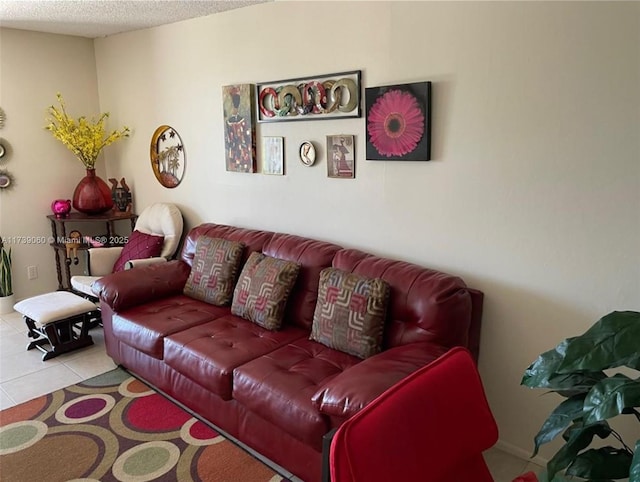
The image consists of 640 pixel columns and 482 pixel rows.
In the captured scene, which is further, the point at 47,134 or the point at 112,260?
the point at 47,134

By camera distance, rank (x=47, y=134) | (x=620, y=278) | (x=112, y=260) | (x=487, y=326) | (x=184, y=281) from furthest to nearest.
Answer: (x=47, y=134) < (x=112, y=260) < (x=184, y=281) < (x=487, y=326) < (x=620, y=278)

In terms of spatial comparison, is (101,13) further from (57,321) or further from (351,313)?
(351,313)

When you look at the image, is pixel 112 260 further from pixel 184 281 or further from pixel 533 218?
pixel 533 218

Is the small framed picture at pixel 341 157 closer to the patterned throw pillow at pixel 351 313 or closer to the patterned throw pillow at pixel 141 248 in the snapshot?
the patterned throw pillow at pixel 351 313

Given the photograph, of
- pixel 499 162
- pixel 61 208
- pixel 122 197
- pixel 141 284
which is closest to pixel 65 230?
pixel 61 208

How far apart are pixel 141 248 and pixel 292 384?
2.23 metres

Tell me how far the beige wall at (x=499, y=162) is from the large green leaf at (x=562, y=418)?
867mm

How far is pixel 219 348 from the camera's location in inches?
97.7

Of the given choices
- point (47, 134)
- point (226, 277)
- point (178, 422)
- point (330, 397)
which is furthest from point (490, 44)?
point (47, 134)

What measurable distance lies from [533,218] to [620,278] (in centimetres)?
42

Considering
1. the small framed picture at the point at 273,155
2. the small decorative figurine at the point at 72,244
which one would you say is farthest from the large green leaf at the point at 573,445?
the small decorative figurine at the point at 72,244

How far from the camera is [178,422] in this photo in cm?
263

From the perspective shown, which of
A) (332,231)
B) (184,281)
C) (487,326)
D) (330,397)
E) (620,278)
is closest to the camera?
(330,397)

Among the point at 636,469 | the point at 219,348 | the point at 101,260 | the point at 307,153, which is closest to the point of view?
the point at 636,469
